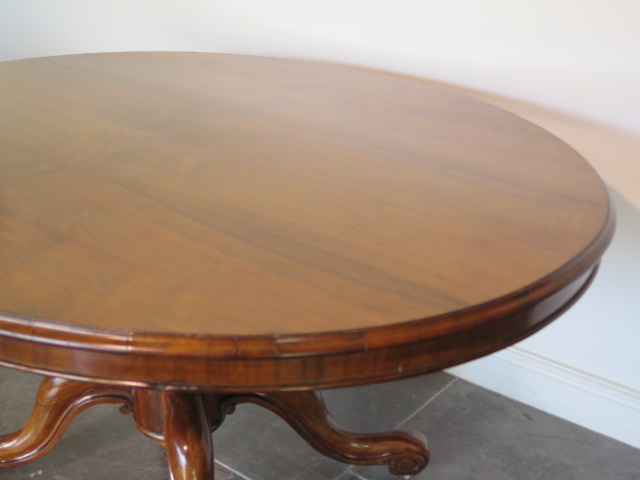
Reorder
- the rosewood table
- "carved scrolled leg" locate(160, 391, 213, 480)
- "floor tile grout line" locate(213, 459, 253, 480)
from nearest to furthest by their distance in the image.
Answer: the rosewood table < "carved scrolled leg" locate(160, 391, 213, 480) < "floor tile grout line" locate(213, 459, 253, 480)

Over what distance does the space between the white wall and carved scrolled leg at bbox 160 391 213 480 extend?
679 millimetres

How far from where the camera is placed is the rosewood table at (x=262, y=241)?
0.54m

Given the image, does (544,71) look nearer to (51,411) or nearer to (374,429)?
(374,429)

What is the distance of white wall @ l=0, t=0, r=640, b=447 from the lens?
43.9 inches

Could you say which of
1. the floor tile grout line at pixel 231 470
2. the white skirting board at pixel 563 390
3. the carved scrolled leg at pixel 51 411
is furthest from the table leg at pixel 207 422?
the white skirting board at pixel 563 390

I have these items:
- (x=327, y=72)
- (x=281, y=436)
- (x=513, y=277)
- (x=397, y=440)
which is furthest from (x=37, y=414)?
(x=513, y=277)

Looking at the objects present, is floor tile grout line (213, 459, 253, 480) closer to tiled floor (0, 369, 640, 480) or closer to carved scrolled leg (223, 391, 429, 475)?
tiled floor (0, 369, 640, 480)

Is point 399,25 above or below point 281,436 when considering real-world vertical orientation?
above

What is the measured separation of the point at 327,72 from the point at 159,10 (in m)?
0.58

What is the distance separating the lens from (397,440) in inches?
46.5

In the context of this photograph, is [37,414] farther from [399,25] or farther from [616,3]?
Answer: [616,3]

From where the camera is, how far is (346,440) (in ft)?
3.85

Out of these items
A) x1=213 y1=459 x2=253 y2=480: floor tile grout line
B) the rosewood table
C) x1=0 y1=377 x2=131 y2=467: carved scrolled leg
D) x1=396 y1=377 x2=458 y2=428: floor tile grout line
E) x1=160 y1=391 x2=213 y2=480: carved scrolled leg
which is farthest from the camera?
x1=396 y1=377 x2=458 y2=428: floor tile grout line

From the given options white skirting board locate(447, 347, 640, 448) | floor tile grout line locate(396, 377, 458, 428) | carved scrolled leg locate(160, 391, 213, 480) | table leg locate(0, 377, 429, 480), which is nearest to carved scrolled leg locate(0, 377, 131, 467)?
table leg locate(0, 377, 429, 480)
